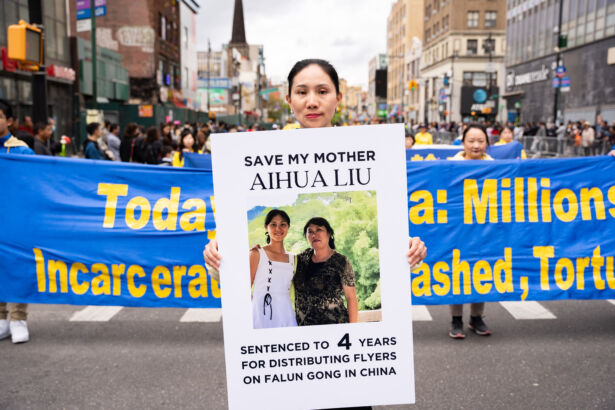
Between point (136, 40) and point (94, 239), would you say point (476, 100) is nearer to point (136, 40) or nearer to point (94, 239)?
point (136, 40)

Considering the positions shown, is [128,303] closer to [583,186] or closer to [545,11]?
[583,186]

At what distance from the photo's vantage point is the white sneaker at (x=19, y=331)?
5.49 m

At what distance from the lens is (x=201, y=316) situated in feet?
21.0

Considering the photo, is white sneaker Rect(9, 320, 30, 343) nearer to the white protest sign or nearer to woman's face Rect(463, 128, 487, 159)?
the white protest sign

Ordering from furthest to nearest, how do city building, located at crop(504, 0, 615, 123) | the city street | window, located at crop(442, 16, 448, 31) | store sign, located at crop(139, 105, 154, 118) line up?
window, located at crop(442, 16, 448, 31)
store sign, located at crop(139, 105, 154, 118)
city building, located at crop(504, 0, 615, 123)
the city street

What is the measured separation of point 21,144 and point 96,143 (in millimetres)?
6610

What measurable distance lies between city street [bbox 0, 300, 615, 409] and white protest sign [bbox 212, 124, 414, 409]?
7.35 ft

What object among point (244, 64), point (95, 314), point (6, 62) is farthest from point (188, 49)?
point (244, 64)

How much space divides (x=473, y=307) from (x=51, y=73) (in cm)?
2746

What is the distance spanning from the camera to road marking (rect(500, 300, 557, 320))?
632cm

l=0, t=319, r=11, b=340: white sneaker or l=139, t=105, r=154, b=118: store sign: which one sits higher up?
l=139, t=105, r=154, b=118: store sign

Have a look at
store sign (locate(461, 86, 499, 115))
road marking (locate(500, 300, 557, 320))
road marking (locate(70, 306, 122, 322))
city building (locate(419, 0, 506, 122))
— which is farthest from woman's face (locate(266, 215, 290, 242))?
city building (locate(419, 0, 506, 122))

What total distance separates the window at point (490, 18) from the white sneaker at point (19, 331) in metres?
75.3

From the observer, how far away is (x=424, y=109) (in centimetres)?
8756
